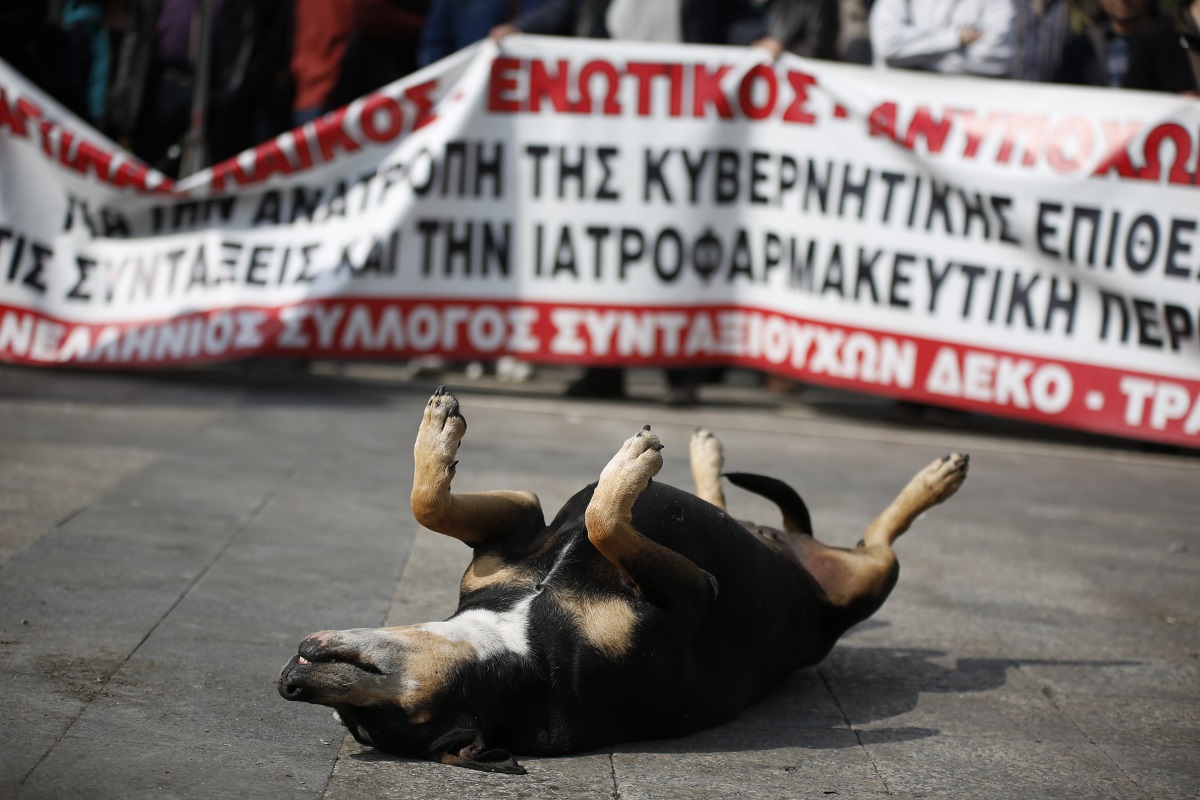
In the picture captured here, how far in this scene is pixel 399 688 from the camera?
9.66 ft

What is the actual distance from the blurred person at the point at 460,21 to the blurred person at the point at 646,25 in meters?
0.18

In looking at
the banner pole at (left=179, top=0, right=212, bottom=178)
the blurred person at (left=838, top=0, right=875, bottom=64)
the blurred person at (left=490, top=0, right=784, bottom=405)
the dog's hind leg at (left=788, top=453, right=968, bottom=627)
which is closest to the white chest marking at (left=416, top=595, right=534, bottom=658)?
the dog's hind leg at (left=788, top=453, right=968, bottom=627)

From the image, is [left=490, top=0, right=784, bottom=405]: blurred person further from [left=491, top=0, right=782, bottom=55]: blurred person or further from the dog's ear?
the dog's ear

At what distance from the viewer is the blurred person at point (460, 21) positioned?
937cm

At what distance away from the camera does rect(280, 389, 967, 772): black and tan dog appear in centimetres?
298

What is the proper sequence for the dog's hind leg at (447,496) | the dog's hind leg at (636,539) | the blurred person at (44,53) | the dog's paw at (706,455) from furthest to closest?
the blurred person at (44,53) < the dog's paw at (706,455) < the dog's hind leg at (447,496) < the dog's hind leg at (636,539)

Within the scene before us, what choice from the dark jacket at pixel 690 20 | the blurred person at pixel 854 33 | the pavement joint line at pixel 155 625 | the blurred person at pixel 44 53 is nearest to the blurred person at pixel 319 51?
the dark jacket at pixel 690 20

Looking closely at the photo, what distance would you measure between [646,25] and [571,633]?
6.67 metres

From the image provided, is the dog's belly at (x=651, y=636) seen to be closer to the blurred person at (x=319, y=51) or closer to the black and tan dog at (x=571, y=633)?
the black and tan dog at (x=571, y=633)

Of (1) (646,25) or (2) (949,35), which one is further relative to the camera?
(1) (646,25)

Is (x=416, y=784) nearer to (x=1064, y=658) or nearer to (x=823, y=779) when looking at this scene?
(x=823, y=779)

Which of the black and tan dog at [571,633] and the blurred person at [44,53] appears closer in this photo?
the black and tan dog at [571,633]

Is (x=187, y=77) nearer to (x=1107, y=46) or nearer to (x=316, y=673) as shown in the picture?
(x=1107, y=46)

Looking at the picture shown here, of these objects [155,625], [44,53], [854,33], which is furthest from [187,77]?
[155,625]
